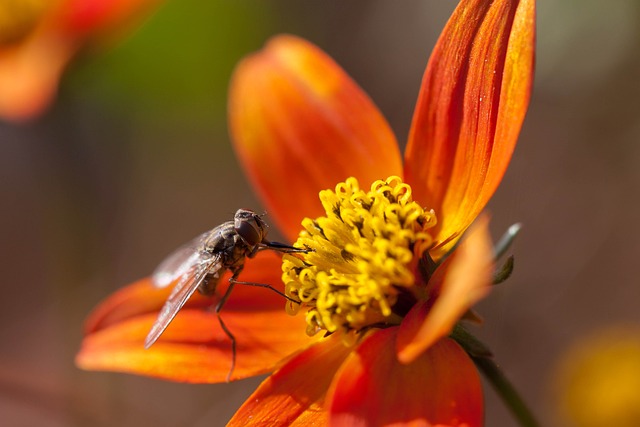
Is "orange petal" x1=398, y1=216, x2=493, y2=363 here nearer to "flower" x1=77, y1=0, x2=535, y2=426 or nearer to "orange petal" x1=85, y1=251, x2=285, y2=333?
"flower" x1=77, y1=0, x2=535, y2=426

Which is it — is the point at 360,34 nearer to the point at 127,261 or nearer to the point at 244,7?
the point at 244,7

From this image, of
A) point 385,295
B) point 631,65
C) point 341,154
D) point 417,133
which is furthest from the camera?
point 631,65

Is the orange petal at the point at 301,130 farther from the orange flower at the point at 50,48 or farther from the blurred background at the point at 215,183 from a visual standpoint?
the blurred background at the point at 215,183

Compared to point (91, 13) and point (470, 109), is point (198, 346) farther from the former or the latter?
point (91, 13)

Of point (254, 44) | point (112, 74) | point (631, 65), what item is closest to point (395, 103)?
point (254, 44)

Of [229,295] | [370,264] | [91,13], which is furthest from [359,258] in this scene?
[91,13]
